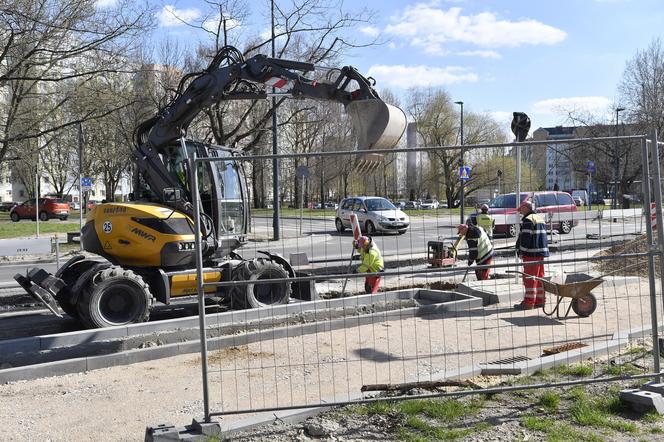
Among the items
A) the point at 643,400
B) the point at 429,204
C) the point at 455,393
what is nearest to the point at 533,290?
the point at 429,204

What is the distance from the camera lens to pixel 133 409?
17.0ft

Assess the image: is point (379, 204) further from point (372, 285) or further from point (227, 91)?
point (372, 285)

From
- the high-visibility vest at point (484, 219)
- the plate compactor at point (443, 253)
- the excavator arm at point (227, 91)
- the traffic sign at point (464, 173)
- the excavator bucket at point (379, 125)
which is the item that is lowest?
the plate compactor at point (443, 253)

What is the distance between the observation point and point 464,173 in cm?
653

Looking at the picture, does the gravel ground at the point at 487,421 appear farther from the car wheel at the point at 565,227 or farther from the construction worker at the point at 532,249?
the car wheel at the point at 565,227

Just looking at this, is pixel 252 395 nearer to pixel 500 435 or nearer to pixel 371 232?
pixel 500 435

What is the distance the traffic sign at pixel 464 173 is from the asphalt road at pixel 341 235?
0.48 metres

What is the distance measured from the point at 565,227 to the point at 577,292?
201 centimetres

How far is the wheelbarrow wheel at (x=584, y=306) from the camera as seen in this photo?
27.9 ft

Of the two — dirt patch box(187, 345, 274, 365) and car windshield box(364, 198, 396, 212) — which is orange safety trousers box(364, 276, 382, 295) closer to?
dirt patch box(187, 345, 274, 365)

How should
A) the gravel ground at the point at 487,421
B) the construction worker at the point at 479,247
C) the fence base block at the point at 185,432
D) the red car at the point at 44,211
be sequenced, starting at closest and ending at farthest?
the fence base block at the point at 185,432 < the gravel ground at the point at 487,421 < the construction worker at the point at 479,247 < the red car at the point at 44,211

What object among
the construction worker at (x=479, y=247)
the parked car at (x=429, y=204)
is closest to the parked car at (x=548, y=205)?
the construction worker at (x=479, y=247)

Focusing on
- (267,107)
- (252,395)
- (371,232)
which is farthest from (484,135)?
(252,395)

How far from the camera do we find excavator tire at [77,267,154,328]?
765cm
